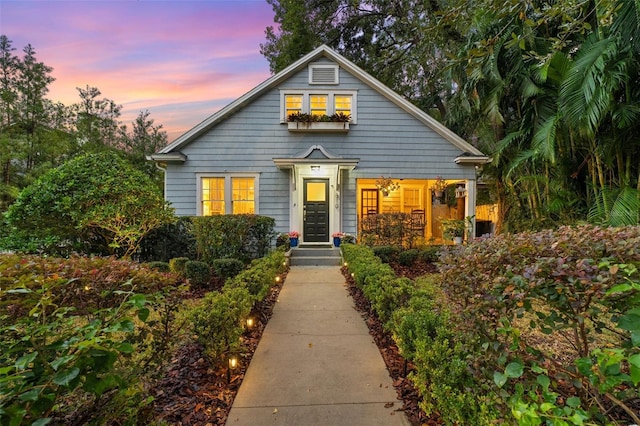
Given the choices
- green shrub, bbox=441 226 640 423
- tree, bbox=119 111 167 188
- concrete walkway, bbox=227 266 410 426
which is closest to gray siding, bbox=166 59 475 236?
concrete walkway, bbox=227 266 410 426

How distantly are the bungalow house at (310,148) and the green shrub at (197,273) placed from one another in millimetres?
3710

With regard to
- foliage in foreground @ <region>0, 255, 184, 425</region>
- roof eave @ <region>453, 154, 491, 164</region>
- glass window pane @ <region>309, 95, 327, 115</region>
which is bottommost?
foliage in foreground @ <region>0, 255, 184, 425</region>

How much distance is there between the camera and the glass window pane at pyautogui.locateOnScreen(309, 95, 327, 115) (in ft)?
30.9

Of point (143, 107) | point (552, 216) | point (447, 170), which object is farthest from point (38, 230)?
point (143, 107)

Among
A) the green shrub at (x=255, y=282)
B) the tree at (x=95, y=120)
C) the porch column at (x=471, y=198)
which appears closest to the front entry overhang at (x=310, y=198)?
the porch column at (x=471, y=198)

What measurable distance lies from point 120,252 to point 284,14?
44.0 feet

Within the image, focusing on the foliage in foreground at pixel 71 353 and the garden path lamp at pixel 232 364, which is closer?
the foliage in foreground at pixel 71 353

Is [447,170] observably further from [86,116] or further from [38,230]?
[86,116]

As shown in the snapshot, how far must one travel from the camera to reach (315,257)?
8.25 m

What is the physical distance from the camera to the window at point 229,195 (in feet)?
30.7

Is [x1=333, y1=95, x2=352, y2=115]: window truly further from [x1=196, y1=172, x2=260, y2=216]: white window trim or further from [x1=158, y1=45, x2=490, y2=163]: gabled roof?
[x1=196, y1=172, x2=260, y2=216]: white window trim

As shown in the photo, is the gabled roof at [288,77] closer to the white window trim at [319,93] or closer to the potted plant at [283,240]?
the white window trim at [319,93]

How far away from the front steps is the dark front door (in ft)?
2.72

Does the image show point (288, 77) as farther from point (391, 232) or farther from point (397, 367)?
point (397, 367)
